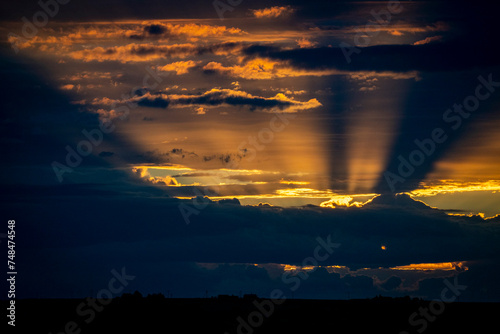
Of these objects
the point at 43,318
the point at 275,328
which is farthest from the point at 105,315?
the point at 275,328

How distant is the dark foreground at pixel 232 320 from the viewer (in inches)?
5704

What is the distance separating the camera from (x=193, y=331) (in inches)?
5600

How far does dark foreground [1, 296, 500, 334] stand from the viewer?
144875 mm

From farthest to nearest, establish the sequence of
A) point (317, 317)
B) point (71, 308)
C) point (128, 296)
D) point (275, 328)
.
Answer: point (71, 308) → point (317, 317) → point (128, 296) → point (275, 328)

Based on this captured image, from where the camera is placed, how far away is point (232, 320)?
15912 centimetres

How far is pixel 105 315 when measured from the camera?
495 ft

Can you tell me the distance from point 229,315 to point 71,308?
5008 centimetres

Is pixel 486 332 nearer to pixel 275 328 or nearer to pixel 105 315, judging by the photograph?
pixel 275 328

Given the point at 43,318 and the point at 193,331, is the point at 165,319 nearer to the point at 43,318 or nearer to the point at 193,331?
the point at 193,331

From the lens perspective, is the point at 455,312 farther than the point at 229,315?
Yes

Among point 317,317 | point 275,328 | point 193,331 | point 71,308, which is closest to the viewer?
point 193,331

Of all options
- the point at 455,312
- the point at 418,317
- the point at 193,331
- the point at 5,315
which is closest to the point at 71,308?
the point at 5,315

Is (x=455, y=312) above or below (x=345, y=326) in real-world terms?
above

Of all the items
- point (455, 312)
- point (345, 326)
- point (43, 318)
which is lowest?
point (43, 318)
